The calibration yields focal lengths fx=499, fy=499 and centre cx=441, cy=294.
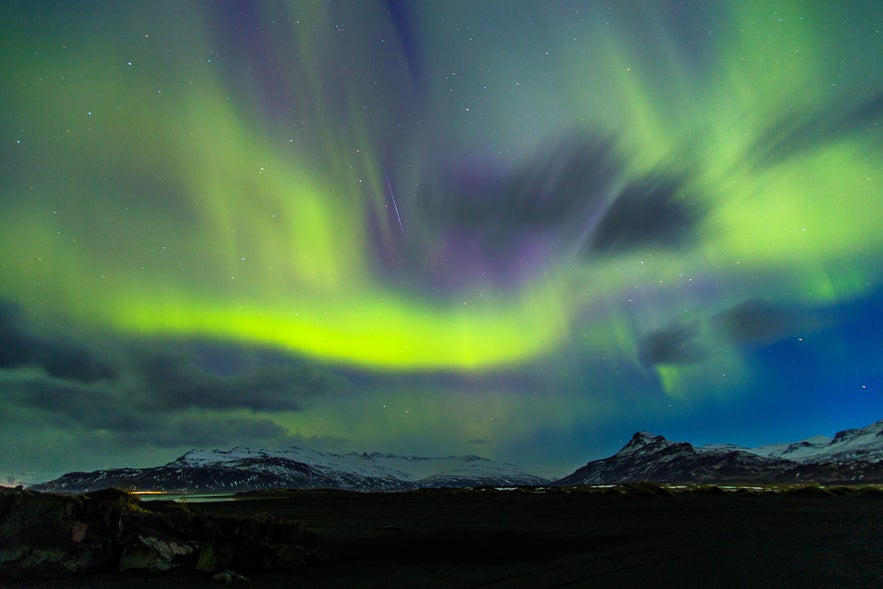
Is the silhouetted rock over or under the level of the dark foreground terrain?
over

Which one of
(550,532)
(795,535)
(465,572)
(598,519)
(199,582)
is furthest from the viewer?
(598,519)

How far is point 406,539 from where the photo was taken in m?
23.6

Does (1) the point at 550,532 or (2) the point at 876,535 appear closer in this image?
(2) the point at 876,535

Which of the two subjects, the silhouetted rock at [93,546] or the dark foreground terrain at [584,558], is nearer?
the dark foreground terrain at [584,558]

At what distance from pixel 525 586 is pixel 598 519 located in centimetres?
2166

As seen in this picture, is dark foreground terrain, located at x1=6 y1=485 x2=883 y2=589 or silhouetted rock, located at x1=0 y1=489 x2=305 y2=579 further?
silhouetted rock, located at x1=0 y1=489 x2=305 y2=579

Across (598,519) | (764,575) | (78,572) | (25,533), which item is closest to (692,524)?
(598,519)

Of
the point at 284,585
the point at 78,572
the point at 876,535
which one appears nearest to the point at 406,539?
the point at 284,585

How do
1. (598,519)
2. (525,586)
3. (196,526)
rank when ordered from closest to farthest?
(525,586), (196,526), (598,519)

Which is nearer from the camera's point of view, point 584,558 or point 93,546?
point 93,546

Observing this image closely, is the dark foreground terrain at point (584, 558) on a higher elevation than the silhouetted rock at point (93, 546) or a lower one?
lower

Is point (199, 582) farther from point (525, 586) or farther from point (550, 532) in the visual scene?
point (550, 532)

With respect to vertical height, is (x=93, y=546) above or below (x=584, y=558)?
above

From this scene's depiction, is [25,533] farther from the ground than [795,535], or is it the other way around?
[25,533]
